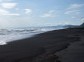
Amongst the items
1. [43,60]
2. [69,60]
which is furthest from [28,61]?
[69,60]

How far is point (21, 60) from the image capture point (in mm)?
12570

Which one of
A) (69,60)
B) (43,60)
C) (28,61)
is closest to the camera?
(43,60)

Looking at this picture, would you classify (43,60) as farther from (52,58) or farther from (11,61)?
(11,61)

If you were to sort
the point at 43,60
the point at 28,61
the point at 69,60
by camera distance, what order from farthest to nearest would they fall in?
1. the point at 28,61
2. the point at 69,60
3. the point at 43,60

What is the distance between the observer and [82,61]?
35.4ft

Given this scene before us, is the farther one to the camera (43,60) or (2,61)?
(2,61)

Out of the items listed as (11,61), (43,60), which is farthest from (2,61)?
(43,60)

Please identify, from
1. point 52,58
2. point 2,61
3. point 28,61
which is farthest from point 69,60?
point 2,61

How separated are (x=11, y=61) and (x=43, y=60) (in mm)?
3149

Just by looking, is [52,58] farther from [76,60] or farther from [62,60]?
[76,60]

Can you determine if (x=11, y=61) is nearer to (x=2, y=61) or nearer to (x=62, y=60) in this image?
(x=2, y=61)

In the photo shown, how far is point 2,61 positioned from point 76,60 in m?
5.27

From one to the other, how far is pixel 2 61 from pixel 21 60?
1.37 meters

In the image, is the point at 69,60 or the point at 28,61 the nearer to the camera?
the point at 69,60
